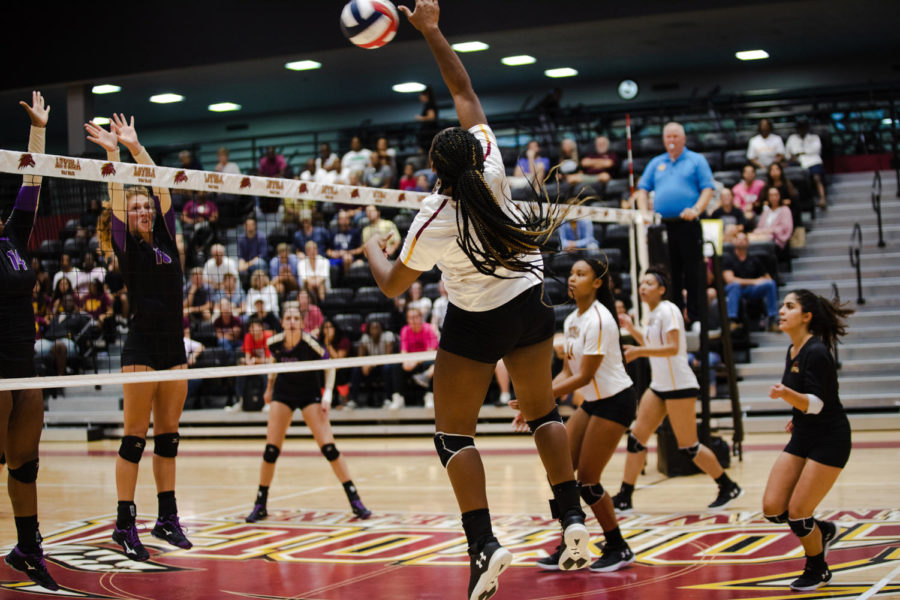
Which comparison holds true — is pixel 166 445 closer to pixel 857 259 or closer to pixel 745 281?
pixel 745 281

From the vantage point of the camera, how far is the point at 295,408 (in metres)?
7.63

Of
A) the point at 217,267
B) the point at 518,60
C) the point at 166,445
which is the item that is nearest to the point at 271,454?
the point at 166,445

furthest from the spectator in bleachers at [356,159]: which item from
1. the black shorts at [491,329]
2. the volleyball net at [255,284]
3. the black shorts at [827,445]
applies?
the black shorts at [491,329]

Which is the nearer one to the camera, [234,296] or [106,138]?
[106,138]

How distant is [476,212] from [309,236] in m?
9.30

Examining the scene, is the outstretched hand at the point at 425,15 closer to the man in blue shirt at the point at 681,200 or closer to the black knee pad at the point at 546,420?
the black knee pad at the point at 546,420

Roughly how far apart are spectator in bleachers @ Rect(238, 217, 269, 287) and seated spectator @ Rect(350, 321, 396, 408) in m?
1.58

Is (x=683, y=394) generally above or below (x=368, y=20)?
below

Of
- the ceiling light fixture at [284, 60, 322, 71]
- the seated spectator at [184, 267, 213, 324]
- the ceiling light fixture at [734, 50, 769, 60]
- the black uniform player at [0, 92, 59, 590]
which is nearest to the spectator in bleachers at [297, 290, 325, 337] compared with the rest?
the seated spectator at [184, 267, 213, 324]

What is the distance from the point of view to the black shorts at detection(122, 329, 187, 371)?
569 centimetres

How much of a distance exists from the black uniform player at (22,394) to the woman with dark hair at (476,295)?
212cm

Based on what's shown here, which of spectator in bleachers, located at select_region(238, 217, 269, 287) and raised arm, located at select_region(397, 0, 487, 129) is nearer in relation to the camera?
raised arm, located at select_region(397, 0, 487, 129)

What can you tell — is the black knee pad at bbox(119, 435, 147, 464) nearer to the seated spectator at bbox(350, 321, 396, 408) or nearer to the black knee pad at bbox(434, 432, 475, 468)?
the black knee pad at bbox(434, 432, 475, 468)

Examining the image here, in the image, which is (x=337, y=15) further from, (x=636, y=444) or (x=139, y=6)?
(x=636, y=444)
